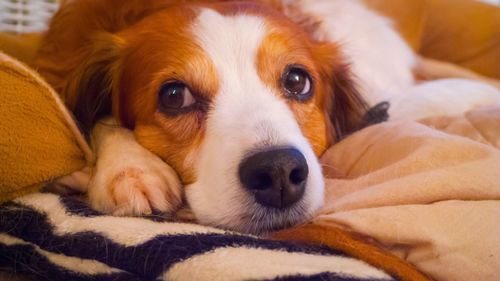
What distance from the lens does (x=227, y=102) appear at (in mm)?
920

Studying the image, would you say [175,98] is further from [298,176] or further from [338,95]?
[338,95]

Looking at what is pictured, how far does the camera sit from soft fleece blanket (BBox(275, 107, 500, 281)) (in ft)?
2.14

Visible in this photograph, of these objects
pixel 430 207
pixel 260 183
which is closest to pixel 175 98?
pixel 260 183

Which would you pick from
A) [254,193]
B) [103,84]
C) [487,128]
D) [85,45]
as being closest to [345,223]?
[254,193]

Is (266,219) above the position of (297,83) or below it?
below

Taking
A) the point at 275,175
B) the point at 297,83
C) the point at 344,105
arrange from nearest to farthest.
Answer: the point at 275,175 < the point at 297,83 < the point at 344,105

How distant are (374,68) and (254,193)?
1.04 meters

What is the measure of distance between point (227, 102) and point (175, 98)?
0.12m

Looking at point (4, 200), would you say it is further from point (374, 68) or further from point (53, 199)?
point (374, 68)

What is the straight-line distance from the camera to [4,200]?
79 cm

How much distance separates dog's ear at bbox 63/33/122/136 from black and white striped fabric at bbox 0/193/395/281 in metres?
0.36

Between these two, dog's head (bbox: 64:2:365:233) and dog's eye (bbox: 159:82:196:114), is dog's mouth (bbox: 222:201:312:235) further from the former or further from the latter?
dog's eye (bbox: 159:82:196:114)

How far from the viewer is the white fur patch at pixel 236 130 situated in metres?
0.80

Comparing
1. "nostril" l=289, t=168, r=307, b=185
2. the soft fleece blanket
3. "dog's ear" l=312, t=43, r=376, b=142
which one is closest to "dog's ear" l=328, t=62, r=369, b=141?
"dog's ear" l=312, t=43, r=376, b=142
